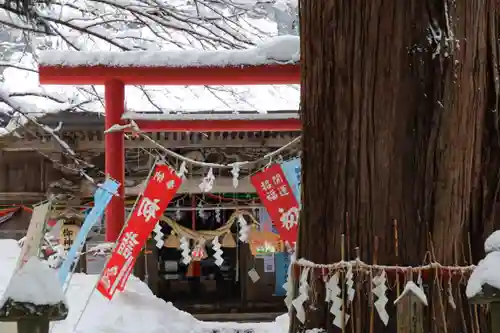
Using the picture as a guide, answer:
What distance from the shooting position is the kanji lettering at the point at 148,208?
17.8ft

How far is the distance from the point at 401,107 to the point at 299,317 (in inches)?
39.8

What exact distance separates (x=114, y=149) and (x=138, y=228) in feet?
2.90

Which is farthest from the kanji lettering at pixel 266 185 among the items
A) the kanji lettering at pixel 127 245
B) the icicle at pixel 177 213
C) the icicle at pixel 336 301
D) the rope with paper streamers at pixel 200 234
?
the icicle at pixel 177 213

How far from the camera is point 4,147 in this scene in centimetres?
980

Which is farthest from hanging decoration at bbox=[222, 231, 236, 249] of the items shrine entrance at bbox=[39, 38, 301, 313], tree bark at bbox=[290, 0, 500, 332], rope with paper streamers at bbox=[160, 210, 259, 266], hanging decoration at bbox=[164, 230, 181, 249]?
tree bark at bbox=[290, 0, 500, 332]

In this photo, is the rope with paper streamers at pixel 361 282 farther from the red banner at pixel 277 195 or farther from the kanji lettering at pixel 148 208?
the red banner at pixel 277 195

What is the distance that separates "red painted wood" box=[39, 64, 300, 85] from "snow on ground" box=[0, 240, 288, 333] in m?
2.04

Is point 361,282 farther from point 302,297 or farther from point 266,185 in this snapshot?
point 266,185

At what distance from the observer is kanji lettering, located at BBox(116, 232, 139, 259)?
534 cm

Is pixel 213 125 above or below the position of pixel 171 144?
above

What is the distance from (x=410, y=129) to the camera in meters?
2.33

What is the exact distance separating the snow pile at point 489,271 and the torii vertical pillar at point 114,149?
4.23 m

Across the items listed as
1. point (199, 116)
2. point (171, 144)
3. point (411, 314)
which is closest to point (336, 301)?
point (411, 314)

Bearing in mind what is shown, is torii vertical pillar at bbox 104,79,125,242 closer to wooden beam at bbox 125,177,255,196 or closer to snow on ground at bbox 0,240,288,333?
snow on ground at bbox 0,240,288,333
